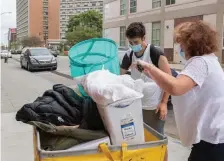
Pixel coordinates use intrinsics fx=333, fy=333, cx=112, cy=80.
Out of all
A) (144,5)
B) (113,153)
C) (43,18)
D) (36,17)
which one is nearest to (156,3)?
(144,5)

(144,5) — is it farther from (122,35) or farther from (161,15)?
(122,35)

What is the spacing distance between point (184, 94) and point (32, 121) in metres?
0.97

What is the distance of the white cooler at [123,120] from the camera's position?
2.04 m

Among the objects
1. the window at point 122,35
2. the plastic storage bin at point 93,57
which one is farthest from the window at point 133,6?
the plastic storage bin at point 93,57

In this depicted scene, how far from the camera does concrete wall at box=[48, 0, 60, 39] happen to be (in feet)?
441

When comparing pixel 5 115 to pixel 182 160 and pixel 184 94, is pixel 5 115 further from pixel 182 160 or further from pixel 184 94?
pixel 184 94

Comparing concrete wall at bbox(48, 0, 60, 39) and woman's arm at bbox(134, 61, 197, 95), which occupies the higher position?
concrete wall at bbox(48, 0, 60, 39)

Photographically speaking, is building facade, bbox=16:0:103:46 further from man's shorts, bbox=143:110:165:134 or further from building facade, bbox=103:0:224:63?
man's shorts, bbox=143:110:165:134

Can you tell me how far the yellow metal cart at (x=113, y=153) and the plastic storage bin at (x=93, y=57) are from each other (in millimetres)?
672

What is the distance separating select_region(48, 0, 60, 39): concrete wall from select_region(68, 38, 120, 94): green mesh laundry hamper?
5289 inches

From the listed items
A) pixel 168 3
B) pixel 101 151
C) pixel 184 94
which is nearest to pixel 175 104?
pixel 184 94

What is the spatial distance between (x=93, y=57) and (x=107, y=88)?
955 mm

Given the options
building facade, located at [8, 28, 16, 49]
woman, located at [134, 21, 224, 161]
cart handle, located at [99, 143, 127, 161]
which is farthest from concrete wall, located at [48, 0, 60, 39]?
cart handle, located at [99, 143, 127, 161]

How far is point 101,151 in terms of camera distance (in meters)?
1.99
